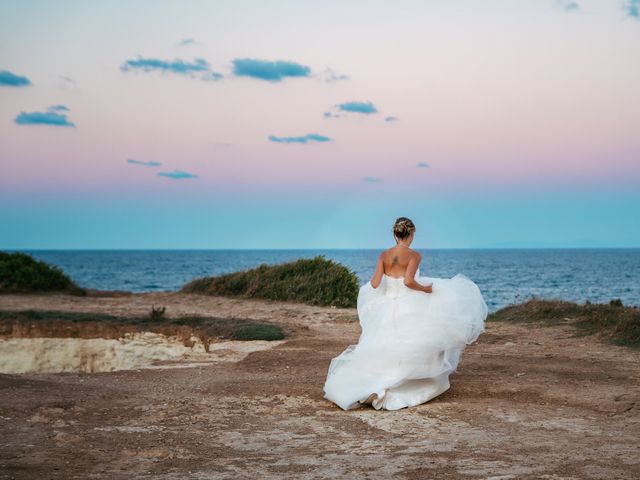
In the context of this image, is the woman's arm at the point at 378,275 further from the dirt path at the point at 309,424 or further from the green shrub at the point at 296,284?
the green shrub at the point at 296,284

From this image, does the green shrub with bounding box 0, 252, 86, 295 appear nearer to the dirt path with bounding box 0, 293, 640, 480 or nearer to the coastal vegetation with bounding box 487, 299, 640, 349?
the dirt path with bounding box 0, 293, 640, 480

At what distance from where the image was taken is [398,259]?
33.7 ft

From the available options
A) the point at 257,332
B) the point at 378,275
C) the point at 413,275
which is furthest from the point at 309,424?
the point at 257,332

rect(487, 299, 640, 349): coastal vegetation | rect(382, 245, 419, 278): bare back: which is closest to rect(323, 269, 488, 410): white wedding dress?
rect(382, 245, 419, 278): bare back

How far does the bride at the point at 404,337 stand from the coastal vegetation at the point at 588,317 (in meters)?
6.95

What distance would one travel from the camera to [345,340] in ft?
56.6

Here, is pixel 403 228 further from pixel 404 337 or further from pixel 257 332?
pixel 257 332

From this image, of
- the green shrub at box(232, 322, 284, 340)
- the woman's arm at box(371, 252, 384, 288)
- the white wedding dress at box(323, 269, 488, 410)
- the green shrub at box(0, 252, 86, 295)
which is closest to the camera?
the white wedding dress at box(323, 269, 488, 410)

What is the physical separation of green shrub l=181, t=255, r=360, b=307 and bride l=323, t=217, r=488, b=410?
597 inches

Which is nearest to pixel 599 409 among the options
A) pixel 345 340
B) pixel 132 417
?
pixel 132 417

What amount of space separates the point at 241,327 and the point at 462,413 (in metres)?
9.52

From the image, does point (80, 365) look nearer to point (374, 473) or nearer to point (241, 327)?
point (241, 327)

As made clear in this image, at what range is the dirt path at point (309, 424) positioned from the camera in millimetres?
7238

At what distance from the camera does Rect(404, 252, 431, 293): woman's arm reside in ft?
33.3
